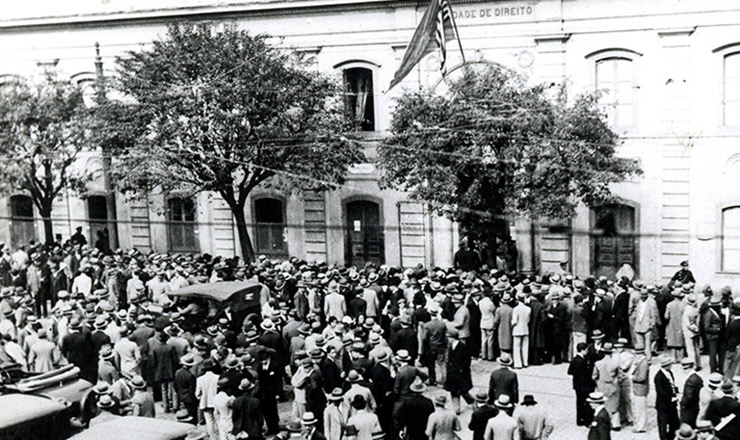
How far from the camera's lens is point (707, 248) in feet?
72.5

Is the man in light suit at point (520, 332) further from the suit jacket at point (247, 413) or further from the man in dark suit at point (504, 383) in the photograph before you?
the suit jacket at point (247, 413)

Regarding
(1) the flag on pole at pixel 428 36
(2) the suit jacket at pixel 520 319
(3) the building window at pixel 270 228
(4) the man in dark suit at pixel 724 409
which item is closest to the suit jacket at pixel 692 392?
(4) the man in dark suit at pixel 724 409

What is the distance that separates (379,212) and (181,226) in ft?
23.1

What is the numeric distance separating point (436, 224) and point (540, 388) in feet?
32.6

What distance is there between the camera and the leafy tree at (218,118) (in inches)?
856

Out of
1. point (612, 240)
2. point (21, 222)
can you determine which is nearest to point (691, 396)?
point (612, 240)

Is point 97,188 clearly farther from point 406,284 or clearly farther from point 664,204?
point 664,204

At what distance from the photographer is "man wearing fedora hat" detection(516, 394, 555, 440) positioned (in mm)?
10742

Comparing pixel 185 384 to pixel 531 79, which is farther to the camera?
pixel 531 79

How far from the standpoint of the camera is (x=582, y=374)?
510 inches

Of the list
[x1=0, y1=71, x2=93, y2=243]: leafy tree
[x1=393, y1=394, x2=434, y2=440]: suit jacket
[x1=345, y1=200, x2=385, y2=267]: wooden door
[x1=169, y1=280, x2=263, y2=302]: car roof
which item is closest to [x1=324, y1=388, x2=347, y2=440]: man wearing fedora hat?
[x1=393, y1=394, x2=434, y2=440]: suit jacket

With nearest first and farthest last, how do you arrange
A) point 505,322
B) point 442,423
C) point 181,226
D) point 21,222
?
point 442,423, point 505,322, point 181,226, point 21,222

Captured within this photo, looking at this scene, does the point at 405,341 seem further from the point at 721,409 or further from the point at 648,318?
the point at 721,409

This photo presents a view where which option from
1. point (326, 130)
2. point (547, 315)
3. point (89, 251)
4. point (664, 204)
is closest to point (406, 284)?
point (547, 315)
